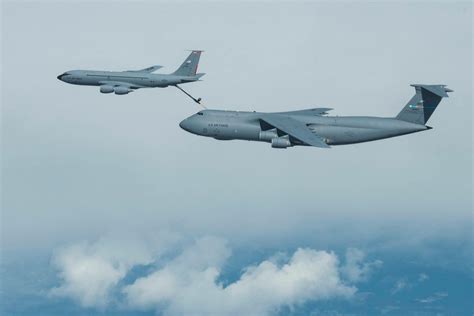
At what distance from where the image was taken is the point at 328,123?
2739 inches

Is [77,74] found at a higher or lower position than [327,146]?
higher

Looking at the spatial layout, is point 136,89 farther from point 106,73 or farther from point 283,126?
point 283,126

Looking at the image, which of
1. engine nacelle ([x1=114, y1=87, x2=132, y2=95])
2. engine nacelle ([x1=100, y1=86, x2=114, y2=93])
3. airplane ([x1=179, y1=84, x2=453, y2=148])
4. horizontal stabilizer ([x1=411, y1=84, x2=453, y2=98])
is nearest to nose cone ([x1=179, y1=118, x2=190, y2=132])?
airplane ([x1=179, y1=84, x2=453, y2=148])

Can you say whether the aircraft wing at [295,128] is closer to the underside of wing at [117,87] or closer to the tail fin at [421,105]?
the tail fin at [421,105]

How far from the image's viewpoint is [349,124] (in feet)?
228

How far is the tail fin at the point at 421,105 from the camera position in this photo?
2682 inches

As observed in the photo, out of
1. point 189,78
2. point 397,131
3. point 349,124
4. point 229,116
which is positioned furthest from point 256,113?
point 189,78

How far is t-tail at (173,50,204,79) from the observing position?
88000 mm

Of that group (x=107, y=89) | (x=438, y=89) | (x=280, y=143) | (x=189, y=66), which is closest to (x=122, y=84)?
(x=107, y=89)

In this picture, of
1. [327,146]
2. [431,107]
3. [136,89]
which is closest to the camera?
[327,146]

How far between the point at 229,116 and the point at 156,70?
76.9 feet

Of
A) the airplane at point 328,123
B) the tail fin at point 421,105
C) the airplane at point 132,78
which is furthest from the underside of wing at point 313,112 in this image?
the airplane at point 132,78

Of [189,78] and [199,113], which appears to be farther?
[189,78]

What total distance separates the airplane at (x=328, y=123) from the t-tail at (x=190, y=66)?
60.4 feet
